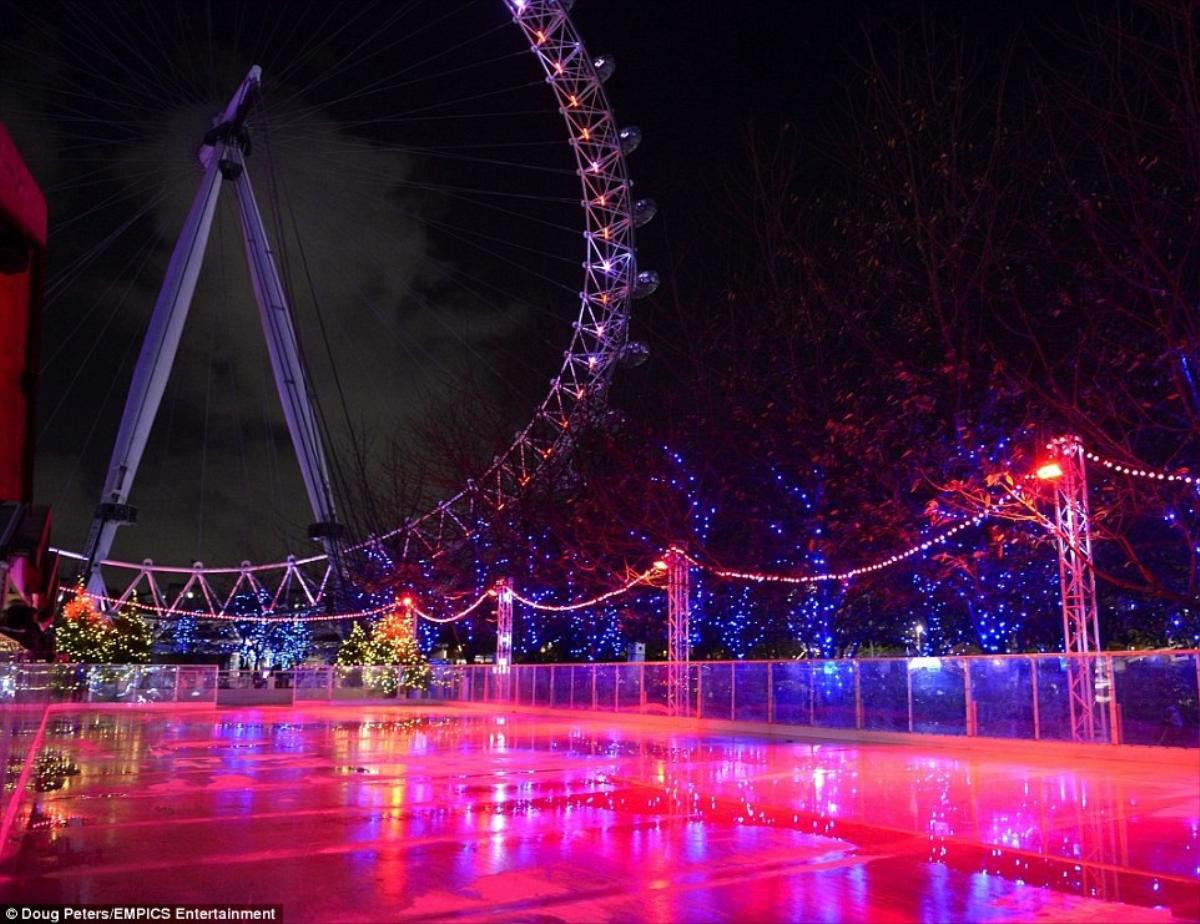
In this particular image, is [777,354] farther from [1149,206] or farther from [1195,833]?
[1195,833]

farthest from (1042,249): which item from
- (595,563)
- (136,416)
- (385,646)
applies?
(136,416)

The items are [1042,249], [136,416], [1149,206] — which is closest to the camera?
[1149,206]

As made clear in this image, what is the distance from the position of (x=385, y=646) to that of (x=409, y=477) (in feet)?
27.2

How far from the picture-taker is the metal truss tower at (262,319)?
43.9m

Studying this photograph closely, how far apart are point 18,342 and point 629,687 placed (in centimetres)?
2416

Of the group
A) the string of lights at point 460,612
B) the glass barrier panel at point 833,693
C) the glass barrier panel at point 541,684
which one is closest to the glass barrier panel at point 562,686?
the glass barrier panel at point 541,684

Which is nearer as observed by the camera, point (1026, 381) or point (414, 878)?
point (414, 878)

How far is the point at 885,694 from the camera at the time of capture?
19.8 metres

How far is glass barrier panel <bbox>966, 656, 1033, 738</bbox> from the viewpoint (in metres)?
16.8

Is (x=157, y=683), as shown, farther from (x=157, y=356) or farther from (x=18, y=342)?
(x=18, y=342)

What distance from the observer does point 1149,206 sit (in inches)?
515

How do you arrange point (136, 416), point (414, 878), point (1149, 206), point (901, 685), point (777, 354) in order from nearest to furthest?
point (414, 878)
point (1149, 206)
point (901, 685)
point (777, 354)
point (136, 416)

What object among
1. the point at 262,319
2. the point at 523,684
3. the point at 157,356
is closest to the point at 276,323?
the point at 262,319

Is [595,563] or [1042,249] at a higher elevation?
[1042,249]
